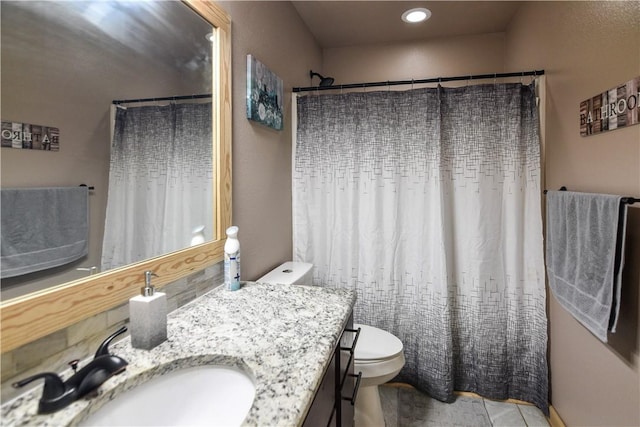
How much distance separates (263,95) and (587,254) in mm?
1646

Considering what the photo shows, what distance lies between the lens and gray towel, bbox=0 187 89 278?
2.20 ft

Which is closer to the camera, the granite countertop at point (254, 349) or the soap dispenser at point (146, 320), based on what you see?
the granite countertop at point (254, 349)

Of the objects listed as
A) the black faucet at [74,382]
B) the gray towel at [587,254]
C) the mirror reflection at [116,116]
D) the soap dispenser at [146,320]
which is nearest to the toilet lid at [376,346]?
the gray towel at [587,254]

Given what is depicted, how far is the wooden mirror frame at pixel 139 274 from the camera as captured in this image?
67cm

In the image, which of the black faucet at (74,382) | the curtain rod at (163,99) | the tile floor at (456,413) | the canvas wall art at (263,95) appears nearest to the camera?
the black faucet at (74,382)

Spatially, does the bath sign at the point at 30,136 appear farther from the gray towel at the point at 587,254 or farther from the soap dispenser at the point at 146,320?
the gray towel at the point at 587,254

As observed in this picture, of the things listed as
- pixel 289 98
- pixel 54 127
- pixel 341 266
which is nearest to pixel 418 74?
pixel 289 98

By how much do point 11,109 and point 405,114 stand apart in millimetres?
1852

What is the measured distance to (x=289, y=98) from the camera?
2221 mm

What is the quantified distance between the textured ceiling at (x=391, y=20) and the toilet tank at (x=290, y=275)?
5.68 feet

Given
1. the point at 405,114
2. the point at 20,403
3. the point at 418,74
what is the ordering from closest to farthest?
the point at 20,403 < the point at 405,114 < the point at 418,74

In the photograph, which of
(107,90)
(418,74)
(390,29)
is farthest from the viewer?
(418,74)

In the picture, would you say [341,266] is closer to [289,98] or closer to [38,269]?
[289,98]

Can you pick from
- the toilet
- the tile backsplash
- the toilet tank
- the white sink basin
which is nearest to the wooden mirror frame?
the tile backsplash
